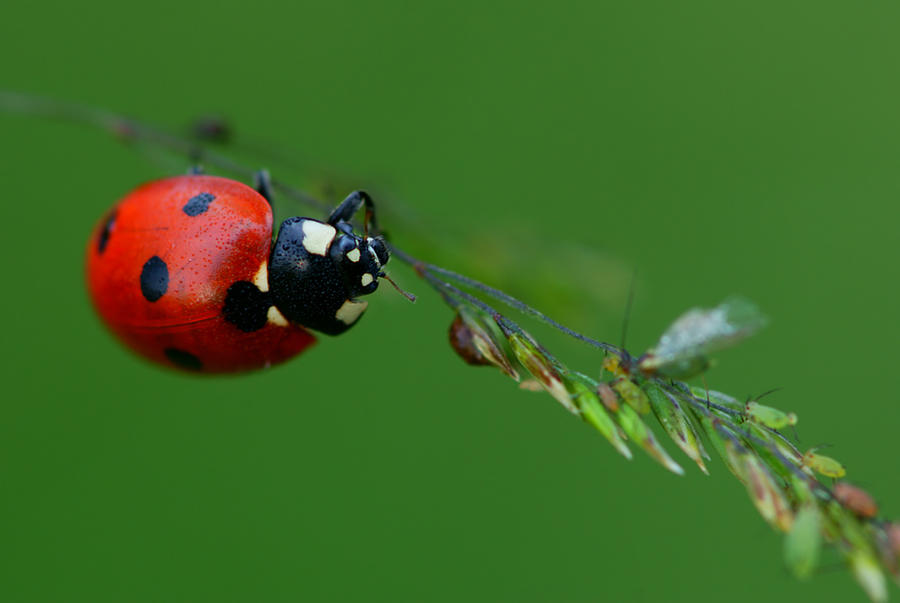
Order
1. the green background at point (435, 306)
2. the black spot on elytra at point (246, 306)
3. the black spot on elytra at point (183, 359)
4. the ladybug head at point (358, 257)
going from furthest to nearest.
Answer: the green background at point (435, 306), the black spot on elytra at point (183, 359), the black spot on elytra at point (246, 306), the ladybug head at point (358, 257)

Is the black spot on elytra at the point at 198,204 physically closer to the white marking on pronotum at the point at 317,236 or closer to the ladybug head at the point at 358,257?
the white marking on pronotum at the point at 317,236

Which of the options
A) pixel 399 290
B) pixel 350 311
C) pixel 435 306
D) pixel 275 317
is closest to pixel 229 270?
pixel 275 317

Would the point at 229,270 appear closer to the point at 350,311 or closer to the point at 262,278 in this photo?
the point at 262,278

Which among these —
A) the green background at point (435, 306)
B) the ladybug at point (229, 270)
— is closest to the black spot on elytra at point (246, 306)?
the ladybug at point (229, 270)

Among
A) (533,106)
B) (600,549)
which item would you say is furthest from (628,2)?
(600,549)

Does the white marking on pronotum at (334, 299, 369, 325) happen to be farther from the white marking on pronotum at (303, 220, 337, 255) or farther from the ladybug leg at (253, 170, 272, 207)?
the ladybug leg at (253, 170, 272, 207)

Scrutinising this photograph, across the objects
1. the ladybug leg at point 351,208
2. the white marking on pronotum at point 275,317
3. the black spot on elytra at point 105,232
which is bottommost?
the white marking on pronotum at point 275,317
